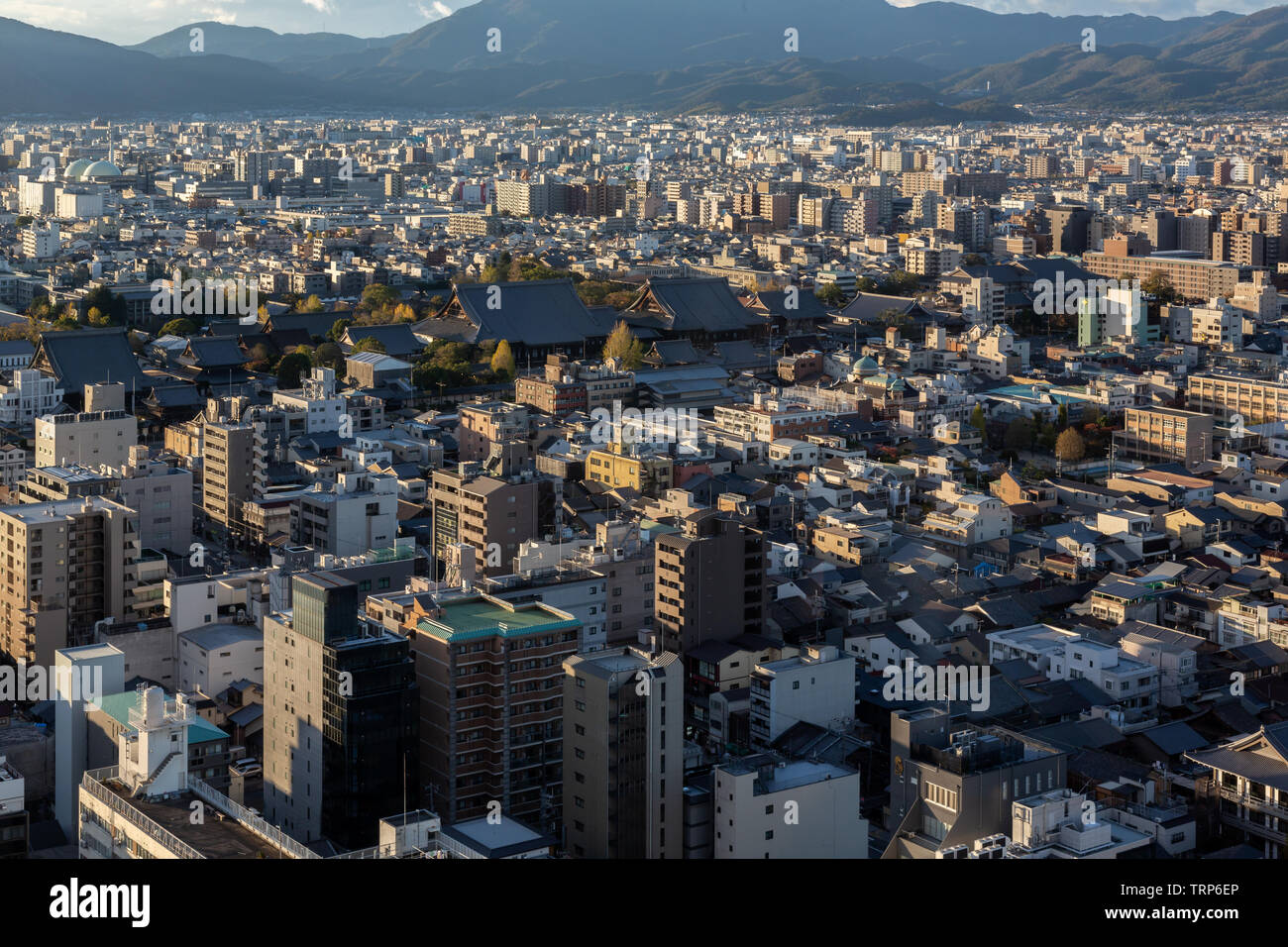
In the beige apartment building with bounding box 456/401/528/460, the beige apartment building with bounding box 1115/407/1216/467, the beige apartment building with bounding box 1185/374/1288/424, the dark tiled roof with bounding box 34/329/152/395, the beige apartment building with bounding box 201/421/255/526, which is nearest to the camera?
the beige apartment building with bounding box 201/421/255/526

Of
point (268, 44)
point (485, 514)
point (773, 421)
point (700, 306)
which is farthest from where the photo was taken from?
point (268, 44)

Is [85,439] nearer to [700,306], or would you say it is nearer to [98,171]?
[700,306]

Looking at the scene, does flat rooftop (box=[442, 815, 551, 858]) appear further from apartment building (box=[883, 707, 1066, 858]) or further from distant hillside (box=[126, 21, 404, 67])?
distant hillside (box=[126, 21, 404, 67])

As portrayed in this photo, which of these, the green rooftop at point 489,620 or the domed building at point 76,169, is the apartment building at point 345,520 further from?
the domed building at point 76,169

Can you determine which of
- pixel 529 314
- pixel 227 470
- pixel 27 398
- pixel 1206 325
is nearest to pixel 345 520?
pixel 227 470

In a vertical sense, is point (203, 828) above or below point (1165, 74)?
below

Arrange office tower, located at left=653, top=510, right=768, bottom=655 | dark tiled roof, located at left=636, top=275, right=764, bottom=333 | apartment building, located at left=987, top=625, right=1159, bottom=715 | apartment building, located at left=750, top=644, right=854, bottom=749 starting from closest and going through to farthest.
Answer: apartment building, located at left=750, top=644, right=854, bottom=749
apartment building, located at left=987, top=625, right=1159, bottom=715
office tower, located at left=653, top=510, right=768, bottom=655
dark tiled roof, located at left=636, top=275, right=764, bottom=333

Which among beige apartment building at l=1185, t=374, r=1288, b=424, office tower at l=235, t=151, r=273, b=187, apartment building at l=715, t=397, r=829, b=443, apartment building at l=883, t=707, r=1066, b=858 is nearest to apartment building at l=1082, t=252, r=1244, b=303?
beige apartment building at l=1185, t=374, r=1288, b=424

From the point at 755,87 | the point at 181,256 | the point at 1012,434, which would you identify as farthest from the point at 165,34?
the point at 1012,434
